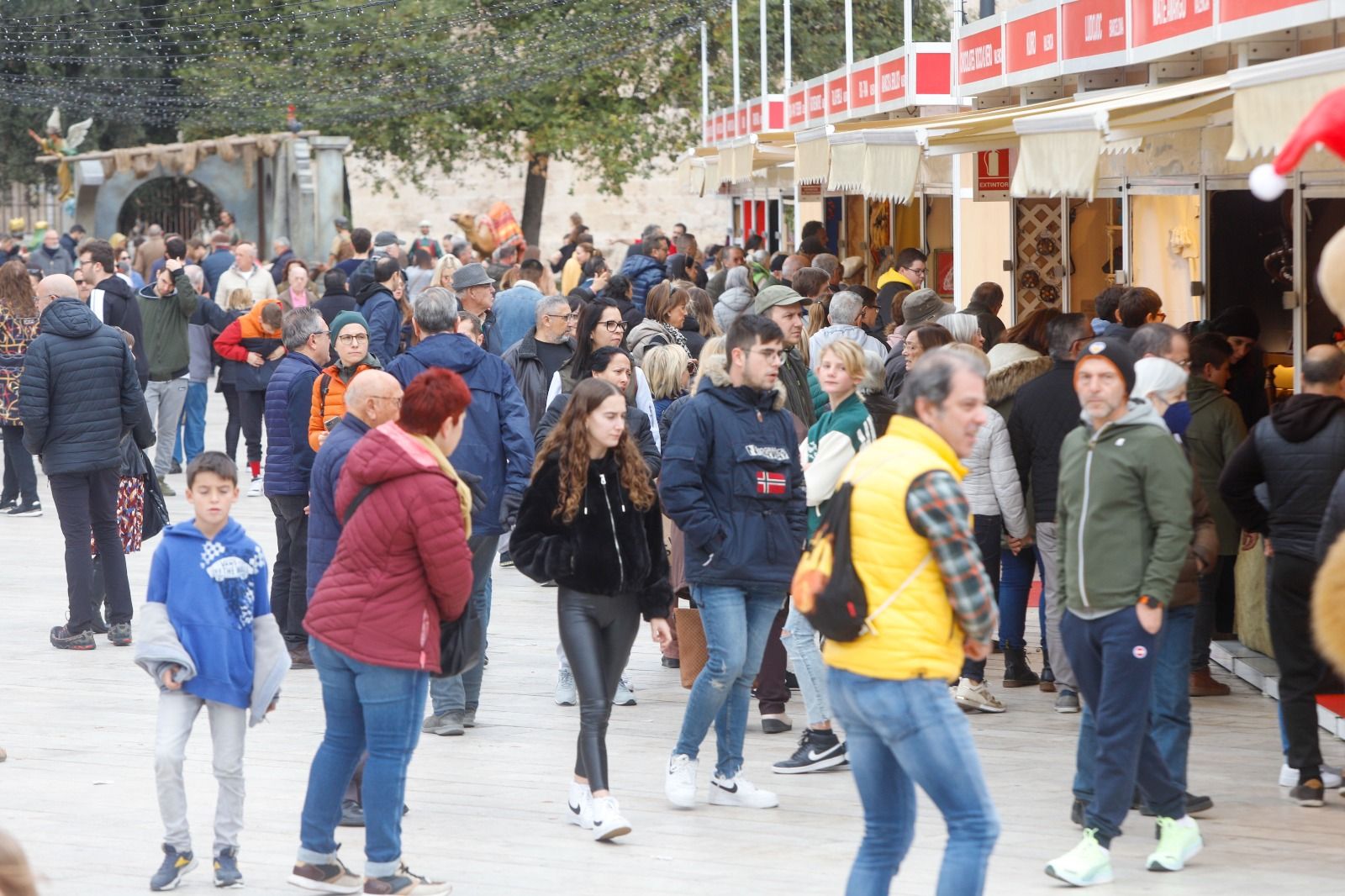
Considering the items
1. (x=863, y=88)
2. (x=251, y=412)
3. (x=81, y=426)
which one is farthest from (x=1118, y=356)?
(x=863, y=88)

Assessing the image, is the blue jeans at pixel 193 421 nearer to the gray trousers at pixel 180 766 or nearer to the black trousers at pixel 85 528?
the black trousers at pixel 85 528

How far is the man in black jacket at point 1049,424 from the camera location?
777 centimetres

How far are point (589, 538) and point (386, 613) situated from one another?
1.02m

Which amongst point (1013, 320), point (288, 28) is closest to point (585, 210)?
point (288, 28)

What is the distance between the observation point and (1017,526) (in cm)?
809

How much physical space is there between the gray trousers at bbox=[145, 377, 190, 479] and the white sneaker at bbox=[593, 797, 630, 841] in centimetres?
940

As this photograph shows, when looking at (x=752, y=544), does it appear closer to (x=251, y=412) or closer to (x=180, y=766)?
(x=180, y=766)

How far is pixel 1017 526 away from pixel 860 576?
3617 mm

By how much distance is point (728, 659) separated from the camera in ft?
21.3

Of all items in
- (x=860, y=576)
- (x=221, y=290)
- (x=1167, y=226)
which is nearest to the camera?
(x=860, y=576)

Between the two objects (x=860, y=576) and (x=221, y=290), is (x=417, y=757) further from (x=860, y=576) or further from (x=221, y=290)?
(x=221, y=290)

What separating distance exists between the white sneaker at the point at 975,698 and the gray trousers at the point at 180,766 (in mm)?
3443

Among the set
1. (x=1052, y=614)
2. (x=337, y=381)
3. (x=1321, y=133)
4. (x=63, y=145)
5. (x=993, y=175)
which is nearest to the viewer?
(x=1321, y=133)

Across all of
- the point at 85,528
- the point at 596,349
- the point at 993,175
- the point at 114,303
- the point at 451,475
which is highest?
the point at 993,175
